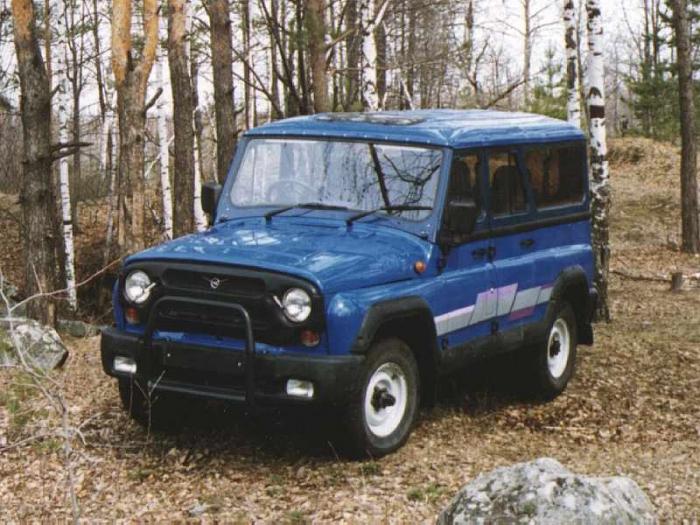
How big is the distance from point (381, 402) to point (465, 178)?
184 cm

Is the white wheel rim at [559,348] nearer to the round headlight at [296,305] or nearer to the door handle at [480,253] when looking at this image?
the door handle at [480,253]

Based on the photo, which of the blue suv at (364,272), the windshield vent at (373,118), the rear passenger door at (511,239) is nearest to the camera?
the blue suv at (364,272)

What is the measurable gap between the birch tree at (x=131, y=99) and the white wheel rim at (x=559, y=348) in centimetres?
640

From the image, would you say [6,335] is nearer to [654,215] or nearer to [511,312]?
[511,312]

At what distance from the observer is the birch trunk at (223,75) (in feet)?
45.4

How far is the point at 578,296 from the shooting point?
365 inches

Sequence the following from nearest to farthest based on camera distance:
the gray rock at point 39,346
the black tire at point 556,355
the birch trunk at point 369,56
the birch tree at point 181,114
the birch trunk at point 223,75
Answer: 1. the black tire at point 556,355
2. the gray rock at point 39,346
3. the birch trunk at point 223,75
4. the birch tree at point 181,114
5. the birch trunk at point 369,56

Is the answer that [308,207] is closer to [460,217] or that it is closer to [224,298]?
[460,217]

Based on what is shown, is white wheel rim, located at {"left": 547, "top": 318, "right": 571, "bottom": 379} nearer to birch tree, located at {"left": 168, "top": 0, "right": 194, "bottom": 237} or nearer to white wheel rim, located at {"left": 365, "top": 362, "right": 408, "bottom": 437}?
white wheel rim, located at {"left": 365, "top": 362, "right": 408, "bottom": 437}

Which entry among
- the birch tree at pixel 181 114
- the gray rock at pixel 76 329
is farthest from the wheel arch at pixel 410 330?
the gray rock at pixel 76 329

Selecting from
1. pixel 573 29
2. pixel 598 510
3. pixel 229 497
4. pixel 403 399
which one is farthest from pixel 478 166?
pixel 573 29

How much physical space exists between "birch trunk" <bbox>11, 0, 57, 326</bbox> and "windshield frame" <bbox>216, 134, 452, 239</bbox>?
5.81m

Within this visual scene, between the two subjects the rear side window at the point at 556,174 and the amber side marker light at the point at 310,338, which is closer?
the amber side marker light at the point at 310,338

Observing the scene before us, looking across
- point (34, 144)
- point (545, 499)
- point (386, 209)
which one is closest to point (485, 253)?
point (386, 209)
